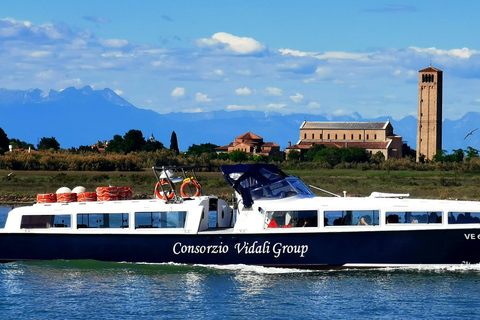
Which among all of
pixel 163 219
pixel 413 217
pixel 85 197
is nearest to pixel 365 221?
pixel 413 217

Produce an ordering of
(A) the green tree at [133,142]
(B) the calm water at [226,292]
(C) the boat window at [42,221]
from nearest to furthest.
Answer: (B) the calm water at [226,292] → (C) the boat window at [42,221] → (A) the green tree at [133,142]

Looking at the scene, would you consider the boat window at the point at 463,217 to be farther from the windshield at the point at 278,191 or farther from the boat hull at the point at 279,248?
the windshield at the point at 278,191

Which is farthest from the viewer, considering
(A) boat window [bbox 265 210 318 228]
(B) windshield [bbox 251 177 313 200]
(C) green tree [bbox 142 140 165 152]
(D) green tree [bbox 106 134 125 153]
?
(D) green tree [bbox 106 134 125 153]

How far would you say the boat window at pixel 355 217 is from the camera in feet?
88.9

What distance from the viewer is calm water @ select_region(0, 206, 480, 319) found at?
78.4ft

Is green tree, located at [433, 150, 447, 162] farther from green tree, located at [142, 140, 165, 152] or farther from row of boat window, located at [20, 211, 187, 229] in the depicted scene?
row of boat window, located at [20, 211, 187, 229]

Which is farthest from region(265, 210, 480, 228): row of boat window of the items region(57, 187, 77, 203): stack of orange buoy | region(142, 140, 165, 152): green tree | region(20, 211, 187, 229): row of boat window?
region(142, 140, 165, 152): green tree

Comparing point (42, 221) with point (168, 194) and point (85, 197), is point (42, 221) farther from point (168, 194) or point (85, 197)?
point (168, 194)

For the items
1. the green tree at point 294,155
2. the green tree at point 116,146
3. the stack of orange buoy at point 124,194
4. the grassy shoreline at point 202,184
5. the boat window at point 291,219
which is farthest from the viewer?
the green tree at point 294,155

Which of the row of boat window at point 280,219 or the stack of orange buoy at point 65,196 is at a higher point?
the stack of orange buoy at point 65,196

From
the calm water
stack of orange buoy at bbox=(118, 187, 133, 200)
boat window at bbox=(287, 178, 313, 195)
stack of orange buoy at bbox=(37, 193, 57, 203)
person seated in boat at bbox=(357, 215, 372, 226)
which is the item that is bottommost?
the calm water

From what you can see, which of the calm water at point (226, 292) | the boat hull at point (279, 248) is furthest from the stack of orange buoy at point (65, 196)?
the calm water at point (226, 292)

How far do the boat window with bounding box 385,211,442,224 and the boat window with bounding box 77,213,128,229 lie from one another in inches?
330

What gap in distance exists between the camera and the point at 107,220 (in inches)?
1129
